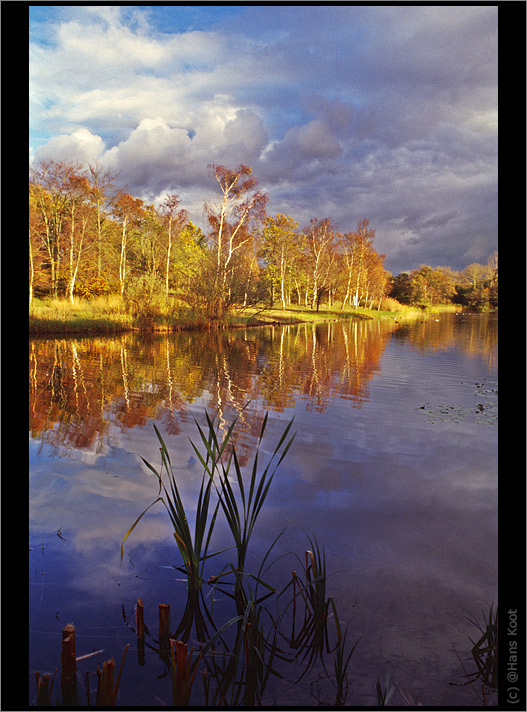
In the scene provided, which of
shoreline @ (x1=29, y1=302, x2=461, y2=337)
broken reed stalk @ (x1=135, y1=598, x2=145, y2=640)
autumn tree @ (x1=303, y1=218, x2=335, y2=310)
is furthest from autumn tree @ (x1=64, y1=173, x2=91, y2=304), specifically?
broken reed stalk @ (x1=135, y1=598, x2=145, y2=640)

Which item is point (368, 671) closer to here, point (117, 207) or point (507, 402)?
point (507, 402)

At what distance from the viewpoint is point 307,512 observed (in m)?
3.88

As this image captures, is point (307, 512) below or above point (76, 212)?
below

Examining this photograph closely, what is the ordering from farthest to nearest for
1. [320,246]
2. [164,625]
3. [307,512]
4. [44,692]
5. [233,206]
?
[320,246] < [233,206] < [307,512] < [164,625] < [44,692]

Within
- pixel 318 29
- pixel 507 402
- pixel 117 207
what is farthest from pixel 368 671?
pixel 117 207

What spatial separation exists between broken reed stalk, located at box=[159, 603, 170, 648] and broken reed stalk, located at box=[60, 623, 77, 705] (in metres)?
0.39

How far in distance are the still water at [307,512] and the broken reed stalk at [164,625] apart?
65mm

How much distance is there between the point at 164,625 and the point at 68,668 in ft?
1.40

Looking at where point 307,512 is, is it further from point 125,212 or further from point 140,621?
point 125,212

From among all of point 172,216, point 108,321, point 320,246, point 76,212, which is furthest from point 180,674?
point 320,246

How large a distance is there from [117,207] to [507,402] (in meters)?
26.9

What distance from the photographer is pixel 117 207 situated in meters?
26.1

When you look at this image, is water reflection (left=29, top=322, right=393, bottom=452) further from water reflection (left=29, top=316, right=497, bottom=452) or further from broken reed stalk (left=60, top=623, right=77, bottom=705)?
broken reed stalk (left=60, top=623, right=77, bottom=705)

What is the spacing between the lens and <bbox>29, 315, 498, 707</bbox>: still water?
219 centimetres
